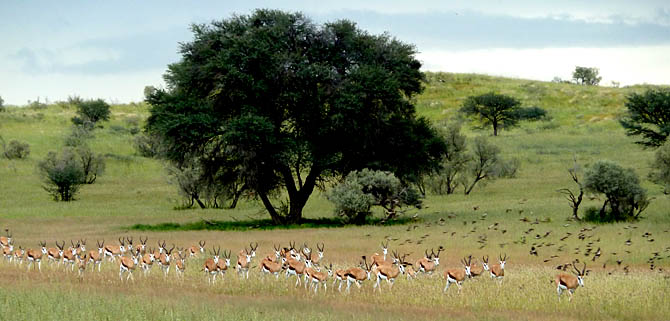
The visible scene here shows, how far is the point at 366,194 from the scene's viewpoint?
39.9 meters

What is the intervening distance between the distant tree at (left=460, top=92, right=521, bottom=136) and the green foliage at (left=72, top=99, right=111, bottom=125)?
50.7m

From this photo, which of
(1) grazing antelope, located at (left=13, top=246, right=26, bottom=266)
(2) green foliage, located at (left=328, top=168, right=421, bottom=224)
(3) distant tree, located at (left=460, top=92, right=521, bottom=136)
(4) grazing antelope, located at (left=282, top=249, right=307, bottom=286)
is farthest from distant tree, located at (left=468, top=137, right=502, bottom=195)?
(4) grazing antelope, located at (left=282, top=249, right=307, bottom=286)

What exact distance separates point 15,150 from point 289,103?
51.2 meters

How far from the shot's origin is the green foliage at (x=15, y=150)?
3223 inches

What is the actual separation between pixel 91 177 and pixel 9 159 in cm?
1208

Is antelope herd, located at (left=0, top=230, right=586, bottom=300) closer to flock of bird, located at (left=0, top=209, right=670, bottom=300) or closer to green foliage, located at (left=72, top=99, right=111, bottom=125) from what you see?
flock of bird, located at (left=0, top=209, right=670, bottom=300)

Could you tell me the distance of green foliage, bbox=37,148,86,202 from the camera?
62500mm

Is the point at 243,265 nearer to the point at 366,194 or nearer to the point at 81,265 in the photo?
the point at 81,265

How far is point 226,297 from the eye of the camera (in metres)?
17.8

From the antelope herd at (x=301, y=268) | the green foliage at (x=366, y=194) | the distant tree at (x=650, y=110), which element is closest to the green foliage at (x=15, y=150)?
the green foliage at (x=366, y=194)

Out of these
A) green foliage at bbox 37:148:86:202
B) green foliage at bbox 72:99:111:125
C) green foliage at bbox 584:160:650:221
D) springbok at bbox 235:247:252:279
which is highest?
green foliage at bbox 72:99:111:125

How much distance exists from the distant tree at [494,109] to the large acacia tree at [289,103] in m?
60.3

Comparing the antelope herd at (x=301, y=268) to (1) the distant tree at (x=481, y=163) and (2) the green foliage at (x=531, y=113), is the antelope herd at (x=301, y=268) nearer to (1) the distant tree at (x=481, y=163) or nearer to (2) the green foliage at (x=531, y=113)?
(1) the distant tree at (x=481, y=163)

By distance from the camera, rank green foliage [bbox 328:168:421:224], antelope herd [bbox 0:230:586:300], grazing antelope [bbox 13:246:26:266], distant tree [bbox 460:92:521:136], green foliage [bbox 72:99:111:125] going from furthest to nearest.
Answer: green foliage [bbox 72:99:111:125], distant tree [bbox 460:92:521:136], green foliage [bbox 328:168:421:224], grazing antelope [bbox 13:246:26:266], antelope herd [bbox 0:230:586:300]
